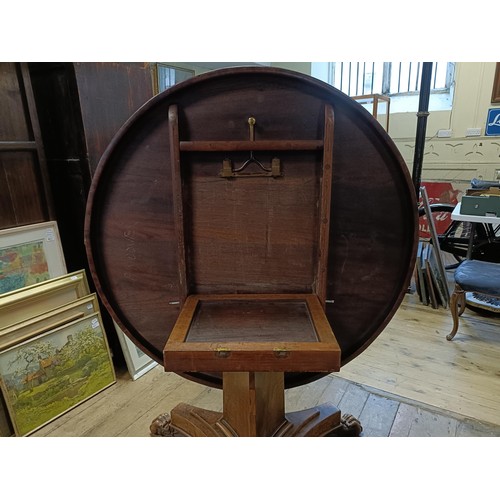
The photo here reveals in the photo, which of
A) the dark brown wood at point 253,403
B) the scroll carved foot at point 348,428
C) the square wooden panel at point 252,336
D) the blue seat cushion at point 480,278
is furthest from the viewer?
the blue seat cushion at point 480,278

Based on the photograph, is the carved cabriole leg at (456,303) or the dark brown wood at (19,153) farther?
the carved cabriole leg at (456,303)

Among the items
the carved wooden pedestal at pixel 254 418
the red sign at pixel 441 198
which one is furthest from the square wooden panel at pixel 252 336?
the red sign at pixel 441 198

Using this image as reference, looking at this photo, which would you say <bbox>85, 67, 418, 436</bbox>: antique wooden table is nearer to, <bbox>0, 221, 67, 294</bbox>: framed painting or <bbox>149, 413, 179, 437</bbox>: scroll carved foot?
<bbox>149, 413, 179, 437</bbox>: scroll carved foot

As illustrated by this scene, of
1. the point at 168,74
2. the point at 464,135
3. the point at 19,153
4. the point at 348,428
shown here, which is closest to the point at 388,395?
the point at 348,428

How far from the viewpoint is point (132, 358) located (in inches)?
77.9

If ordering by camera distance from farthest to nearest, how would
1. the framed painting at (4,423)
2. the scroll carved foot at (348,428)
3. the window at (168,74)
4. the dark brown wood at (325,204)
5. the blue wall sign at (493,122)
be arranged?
the blue wall sign at (493,122) → the window at (168,74) → the framed painting at (4,423) → the scroll carved foot at (348,428) → the dark brown wood at (325,204)

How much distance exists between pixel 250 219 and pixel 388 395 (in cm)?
134

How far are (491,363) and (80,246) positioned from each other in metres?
2.36

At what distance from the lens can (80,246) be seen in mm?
1963

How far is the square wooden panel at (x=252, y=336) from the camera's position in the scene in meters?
0.75

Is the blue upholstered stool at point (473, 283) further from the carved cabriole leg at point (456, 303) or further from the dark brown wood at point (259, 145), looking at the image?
the dark brown wood at point (259, 145)

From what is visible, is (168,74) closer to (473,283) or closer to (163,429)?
(473,283)

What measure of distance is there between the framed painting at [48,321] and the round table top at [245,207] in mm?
834

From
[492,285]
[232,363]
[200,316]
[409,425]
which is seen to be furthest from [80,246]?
[492,285]
